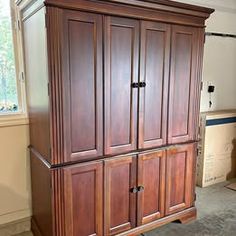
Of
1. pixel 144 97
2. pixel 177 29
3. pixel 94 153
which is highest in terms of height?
pixel 177 29

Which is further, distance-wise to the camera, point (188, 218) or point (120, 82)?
point (188, 218)

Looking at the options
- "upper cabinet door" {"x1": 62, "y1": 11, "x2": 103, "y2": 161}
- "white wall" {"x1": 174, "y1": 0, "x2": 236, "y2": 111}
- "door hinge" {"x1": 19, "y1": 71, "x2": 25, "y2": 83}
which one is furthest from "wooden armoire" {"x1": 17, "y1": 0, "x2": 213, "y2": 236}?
"white wall" {"x1": 174, "y1": 0, "x2": 236, "y2": 111}

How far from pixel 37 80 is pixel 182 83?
1197mm

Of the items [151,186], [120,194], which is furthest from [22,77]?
[151,186]

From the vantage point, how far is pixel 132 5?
1.82 meters

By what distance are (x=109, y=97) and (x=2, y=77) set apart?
98 cm

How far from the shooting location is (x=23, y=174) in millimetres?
2285

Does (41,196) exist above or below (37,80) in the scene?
below

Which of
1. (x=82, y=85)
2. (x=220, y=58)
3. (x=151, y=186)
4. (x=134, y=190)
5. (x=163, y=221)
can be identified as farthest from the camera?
(x=220, y=58)

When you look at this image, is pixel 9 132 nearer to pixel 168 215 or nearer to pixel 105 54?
pixel 105 54

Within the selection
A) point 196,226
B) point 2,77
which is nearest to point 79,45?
point 2,77

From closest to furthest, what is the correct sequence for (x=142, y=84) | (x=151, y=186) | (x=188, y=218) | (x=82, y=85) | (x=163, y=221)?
1. (x=82, y=85)
2. (x=142, y=84)
3. (x=151, y=186)
4. (x=163, y=221)
5. (x=188, y=218)

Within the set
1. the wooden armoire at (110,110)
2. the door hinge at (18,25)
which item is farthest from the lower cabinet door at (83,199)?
the door hinge at (18,25)

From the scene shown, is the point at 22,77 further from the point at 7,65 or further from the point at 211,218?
the point at 211,218
